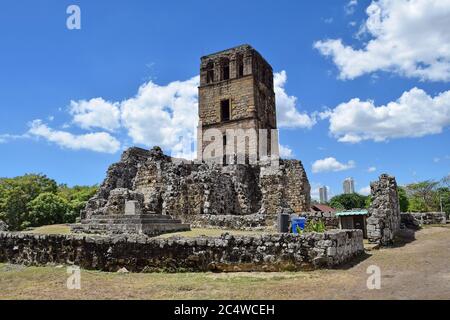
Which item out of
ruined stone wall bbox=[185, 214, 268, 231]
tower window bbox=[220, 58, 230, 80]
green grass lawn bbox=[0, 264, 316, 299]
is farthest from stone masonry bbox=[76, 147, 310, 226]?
tower window bbox=[220, 58, 230, 80]

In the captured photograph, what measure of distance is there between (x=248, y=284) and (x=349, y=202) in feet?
210

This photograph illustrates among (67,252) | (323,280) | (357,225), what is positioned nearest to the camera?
(323,280)

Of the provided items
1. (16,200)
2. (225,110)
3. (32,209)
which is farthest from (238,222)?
(16,200)

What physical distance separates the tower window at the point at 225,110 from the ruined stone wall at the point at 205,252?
25.5 m

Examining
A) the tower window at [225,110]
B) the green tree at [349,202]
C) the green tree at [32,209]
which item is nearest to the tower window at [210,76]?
the tower window at [225,110]

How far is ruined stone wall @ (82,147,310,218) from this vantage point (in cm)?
2022

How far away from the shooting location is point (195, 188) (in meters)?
20.4

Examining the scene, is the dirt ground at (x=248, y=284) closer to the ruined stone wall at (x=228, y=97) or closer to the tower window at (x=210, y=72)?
the ruined stone wall at (x=228, y=97)

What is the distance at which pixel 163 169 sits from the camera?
75.2ft

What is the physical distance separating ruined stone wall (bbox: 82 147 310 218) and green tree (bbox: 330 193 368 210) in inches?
1659

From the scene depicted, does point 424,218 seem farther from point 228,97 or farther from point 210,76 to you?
point 210,76
